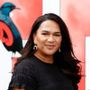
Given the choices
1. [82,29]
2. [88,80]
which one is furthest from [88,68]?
[82,29]

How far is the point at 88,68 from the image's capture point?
2258 mm

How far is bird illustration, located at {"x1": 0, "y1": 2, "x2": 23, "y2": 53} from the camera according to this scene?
243 centimetres

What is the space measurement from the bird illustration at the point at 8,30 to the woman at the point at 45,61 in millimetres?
725

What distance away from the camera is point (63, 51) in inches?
70.1

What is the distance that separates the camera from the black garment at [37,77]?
1.49m

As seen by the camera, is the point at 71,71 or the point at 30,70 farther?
the point at 71,71

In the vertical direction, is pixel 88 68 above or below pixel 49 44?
below

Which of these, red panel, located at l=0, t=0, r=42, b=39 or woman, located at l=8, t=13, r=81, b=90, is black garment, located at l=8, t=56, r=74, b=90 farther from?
red panel, located at l=0, t=0, r=42, b=39

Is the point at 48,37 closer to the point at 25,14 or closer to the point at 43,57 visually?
the point at 43,57

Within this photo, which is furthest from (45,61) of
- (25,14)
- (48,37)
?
(25,14)

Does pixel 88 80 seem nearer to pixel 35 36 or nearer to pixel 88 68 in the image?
pixel 88 68

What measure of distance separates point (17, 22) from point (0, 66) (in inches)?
13.6

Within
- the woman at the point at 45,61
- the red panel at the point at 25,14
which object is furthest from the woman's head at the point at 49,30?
the red panel at the point at 25,14

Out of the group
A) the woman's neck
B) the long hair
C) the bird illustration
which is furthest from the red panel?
the woman's neck
